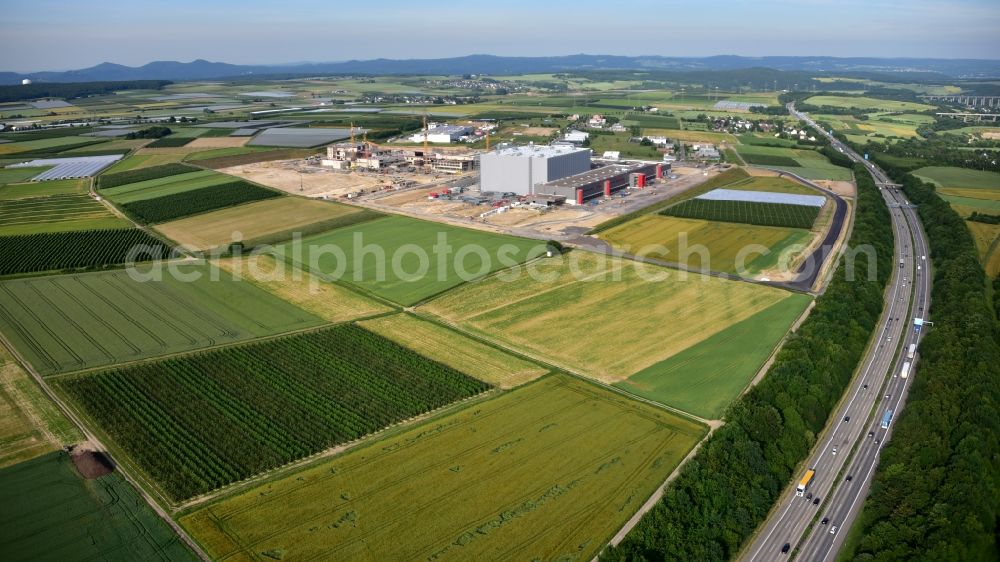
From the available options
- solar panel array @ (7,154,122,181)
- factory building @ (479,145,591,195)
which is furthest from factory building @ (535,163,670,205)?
solar panel array @ (7,154,122,181)

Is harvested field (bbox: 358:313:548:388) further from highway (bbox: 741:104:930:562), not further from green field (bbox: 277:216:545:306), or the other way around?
highway (bbox: 741:104:930:562)

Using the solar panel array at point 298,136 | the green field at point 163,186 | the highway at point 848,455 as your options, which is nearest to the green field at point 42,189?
the green field at point 163,186

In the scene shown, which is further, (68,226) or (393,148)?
(393,148)

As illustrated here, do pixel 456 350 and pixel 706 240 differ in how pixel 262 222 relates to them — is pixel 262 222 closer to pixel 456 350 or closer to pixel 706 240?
pixel 456 350

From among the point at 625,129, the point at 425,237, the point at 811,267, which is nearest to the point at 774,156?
the point at 625,129

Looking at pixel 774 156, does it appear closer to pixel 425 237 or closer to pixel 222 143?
pixel 425 237

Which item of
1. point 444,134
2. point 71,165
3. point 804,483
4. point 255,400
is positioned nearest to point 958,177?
point 444,134
